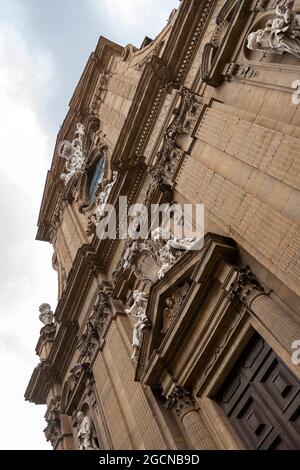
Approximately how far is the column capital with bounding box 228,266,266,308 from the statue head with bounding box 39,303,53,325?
39.8 feet

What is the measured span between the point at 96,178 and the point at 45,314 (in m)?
5.62

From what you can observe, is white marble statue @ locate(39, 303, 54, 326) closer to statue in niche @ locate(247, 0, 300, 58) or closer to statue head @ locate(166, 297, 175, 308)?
statue head @ locate(166, 297, 175, 308)

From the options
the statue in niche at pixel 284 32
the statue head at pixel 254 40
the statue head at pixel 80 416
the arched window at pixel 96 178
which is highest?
the arched window at pixel 96 178

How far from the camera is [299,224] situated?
6410 millimetres

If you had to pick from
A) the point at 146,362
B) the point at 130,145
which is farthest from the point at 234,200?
the point at 130,145

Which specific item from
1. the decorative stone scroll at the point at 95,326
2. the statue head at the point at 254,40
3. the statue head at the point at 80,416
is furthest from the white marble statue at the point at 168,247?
the statue head at the point at 80,416

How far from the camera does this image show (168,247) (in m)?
9.60

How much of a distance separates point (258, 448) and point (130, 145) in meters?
8.47

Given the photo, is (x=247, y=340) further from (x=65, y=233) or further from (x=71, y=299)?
(x=65, y=233)

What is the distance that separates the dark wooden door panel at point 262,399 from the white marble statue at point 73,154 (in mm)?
12163

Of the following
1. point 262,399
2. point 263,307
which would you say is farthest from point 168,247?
point 262,399

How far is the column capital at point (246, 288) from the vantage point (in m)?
7.25

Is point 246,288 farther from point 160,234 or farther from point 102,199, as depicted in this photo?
point 102,199

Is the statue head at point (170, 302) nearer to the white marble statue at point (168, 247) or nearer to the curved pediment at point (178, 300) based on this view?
the curved pediment at point (178, 300)
